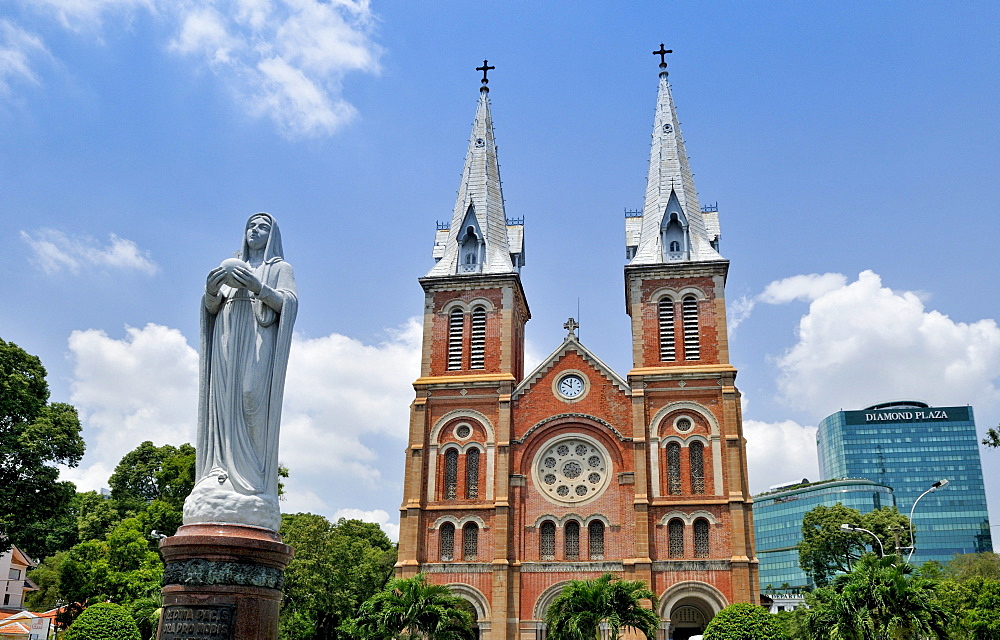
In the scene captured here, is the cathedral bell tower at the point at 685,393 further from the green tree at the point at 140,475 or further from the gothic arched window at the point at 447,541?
the green tree at the point at 140,475

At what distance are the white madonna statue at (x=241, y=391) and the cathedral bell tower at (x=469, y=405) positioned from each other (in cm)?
2780

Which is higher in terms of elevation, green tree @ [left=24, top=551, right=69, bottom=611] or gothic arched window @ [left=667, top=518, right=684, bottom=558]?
gothic arched window @ [left=667, top=518, right=684, bottom=558]

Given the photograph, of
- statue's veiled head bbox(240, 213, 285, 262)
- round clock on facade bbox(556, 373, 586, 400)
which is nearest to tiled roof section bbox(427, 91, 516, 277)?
round clock on facade bbox(556, 373, 586, 400)

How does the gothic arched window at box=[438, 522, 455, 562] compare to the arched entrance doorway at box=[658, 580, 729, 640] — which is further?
the gothic arched window at box=[438, 522, 455, 562]

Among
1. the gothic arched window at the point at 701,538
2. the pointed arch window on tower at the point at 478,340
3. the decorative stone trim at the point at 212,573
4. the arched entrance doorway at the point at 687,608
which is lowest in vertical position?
the decorative stone trim at the point at 212,573

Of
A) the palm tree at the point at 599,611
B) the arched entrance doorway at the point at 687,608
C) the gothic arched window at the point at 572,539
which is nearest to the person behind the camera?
the palm tree at the point at 599,611

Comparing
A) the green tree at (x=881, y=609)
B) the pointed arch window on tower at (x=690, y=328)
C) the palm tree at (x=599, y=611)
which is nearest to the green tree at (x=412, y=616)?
the palm tree at (x=599, y=611)

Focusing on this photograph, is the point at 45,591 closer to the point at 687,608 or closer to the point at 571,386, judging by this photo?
the point at 571,386

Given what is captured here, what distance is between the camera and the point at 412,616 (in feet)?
84.6

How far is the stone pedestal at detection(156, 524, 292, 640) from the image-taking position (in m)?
8.05

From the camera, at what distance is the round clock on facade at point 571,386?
38875mm

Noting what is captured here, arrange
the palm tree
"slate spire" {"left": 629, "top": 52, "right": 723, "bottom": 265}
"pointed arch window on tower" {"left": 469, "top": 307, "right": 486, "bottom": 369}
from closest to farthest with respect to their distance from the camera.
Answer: the palm tree, "pointed arch window on tower" {"left": 469, "top": 307, "right": 486, "bottom": 369}, "slate spire" {"left": 629, "top": 52, "right": 723, "bottom": 265}

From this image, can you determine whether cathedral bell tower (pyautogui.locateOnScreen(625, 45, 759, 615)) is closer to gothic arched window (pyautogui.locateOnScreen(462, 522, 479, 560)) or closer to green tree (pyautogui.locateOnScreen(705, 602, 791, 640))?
green tree (pyautogui.locateOnScreen(705, 602, 791, 640))

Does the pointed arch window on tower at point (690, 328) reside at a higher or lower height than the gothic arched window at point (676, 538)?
higher
